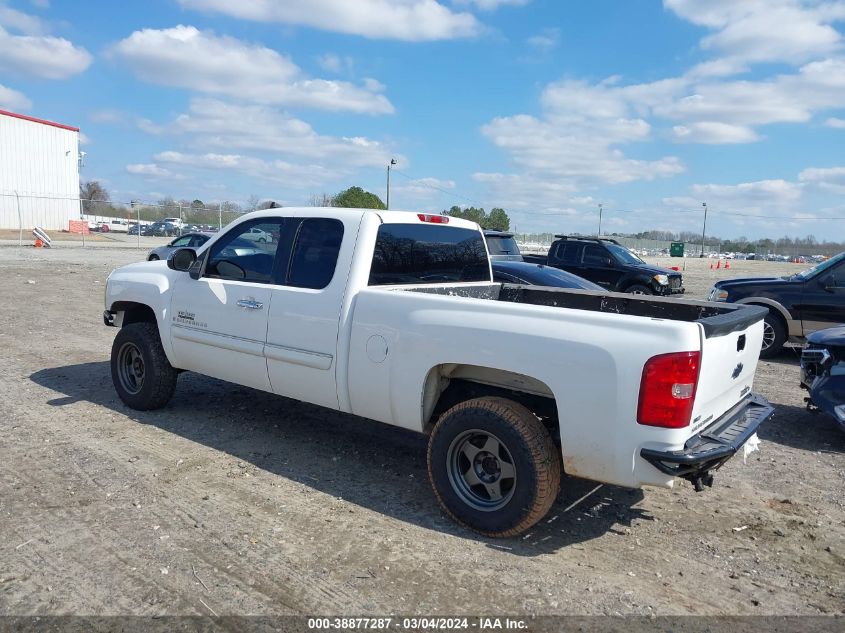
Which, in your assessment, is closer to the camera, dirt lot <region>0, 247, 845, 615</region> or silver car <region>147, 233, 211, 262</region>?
dirt lot <region>0, 247, 845, 615</region>

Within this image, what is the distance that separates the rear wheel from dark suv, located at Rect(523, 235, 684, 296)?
532 centimetres

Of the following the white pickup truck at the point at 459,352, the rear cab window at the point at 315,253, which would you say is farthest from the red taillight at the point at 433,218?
the rear cab window at the point at 315,253

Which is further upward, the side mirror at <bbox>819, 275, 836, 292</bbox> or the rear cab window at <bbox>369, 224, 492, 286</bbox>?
the rear cab window at <bbox>369, 224, 492, 286</bbox>

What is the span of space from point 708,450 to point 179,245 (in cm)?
1977

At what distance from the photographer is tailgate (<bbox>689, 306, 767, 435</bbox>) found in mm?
3415

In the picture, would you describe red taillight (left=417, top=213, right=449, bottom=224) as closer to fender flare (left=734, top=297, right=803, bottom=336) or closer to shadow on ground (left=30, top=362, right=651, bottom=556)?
shadow on ground (left=30, top=362, right=651, bottom=556)

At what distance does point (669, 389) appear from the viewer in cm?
326

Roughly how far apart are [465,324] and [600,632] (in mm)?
1772

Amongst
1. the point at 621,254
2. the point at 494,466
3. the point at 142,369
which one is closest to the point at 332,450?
the point at 494,466

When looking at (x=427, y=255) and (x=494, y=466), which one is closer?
(x=494, y=466)

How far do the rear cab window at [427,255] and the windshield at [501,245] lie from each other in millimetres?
8869

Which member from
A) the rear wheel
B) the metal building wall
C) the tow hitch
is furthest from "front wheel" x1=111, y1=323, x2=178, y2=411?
the metal building wall

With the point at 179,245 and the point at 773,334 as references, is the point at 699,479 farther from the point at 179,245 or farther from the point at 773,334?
the point at 179,245

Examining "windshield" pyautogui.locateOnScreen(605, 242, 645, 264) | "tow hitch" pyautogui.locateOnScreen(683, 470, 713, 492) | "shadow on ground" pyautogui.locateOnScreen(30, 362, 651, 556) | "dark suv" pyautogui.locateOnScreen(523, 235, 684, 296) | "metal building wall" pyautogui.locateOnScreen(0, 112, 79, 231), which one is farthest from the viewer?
"metal building wall" pyautogui.locateOnScreen(0, 112, 79, 231)
